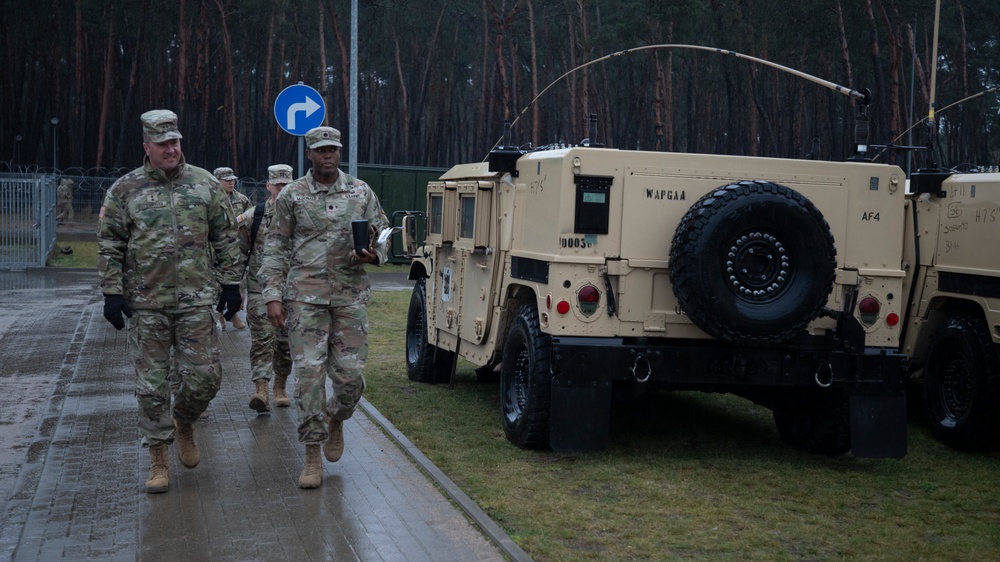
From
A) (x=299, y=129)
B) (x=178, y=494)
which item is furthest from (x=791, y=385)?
(x=299, y=129)

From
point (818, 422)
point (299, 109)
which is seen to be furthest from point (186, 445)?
point (299, 109)

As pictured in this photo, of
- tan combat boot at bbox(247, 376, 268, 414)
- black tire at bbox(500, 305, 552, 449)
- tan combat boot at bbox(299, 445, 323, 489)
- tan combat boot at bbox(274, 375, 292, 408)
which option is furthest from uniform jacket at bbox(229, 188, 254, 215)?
tan combat boot at bbox(299, 445, 323, 489)

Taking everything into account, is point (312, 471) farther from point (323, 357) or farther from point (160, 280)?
point (160, 280)

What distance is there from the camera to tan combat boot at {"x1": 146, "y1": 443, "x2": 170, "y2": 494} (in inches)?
263

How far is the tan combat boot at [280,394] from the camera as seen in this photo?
9551 mm

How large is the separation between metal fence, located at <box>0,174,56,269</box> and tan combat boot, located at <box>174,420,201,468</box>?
67.0ft

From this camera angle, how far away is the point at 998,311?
8.63 metres

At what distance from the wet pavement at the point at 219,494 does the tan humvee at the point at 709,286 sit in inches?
50.3

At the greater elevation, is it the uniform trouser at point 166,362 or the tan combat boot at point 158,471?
the uniform trouser at point 166,362

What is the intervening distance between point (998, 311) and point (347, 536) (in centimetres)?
541

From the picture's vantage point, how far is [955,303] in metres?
9.49

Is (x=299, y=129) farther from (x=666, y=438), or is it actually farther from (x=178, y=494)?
(x=178, y=494)

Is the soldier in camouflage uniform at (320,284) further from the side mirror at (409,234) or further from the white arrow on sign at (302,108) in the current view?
the white arrow on sign at (302,108)

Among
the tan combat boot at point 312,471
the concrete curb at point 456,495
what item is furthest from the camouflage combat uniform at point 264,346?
the tan combat boot at point 312,471
